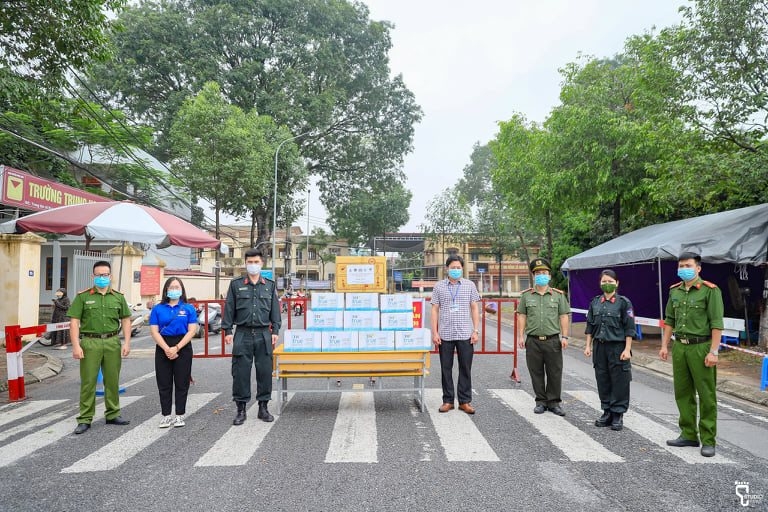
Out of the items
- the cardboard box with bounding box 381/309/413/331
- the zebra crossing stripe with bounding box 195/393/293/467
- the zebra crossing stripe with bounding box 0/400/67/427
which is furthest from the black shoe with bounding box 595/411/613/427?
the zebra crossing stripe with bounding box 0/400/67/427

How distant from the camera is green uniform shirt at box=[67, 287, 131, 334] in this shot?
5.86 meters

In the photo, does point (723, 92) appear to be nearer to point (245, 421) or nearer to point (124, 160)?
point (245, 421)

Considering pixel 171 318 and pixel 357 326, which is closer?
pixel 171 318

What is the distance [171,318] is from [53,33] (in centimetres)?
565

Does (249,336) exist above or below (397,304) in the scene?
below

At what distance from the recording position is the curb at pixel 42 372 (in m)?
9.11

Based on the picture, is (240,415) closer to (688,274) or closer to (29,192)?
(688,274)

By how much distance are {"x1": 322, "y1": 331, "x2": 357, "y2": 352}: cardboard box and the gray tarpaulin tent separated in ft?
24.0

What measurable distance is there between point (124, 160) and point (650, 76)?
75.8ft

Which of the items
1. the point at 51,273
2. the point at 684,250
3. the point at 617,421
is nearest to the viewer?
the point at 617,421

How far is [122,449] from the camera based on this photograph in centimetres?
507

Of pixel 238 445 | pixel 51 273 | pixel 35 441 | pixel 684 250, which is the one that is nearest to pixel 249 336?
pixel 238 445

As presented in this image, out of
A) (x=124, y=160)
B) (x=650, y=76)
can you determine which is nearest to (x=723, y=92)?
(x=650, y=76)

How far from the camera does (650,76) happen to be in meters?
12.3
